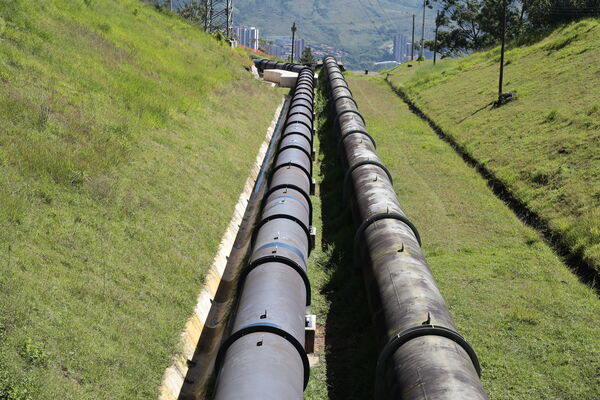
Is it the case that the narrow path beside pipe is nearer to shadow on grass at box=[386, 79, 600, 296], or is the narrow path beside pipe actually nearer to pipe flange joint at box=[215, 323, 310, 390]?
pipe flange joint at box=[215, 323, 310, 390]

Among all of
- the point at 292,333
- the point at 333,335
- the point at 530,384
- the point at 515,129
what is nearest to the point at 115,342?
the point at 292,333

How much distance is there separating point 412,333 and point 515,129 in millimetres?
24531

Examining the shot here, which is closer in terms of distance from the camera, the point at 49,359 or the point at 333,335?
the point at 49,359

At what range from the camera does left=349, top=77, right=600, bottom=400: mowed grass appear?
1260cm

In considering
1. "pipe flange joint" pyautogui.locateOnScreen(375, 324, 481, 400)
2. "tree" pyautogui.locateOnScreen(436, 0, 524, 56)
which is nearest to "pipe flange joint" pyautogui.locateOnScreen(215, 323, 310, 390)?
"pipe flange joint" pyautogui.locateOnScreen(375, 324, 481, 400)

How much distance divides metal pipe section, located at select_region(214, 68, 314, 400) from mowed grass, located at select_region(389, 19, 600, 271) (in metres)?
9.67

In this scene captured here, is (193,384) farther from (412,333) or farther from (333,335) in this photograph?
(412,333)

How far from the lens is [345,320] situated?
15406 mm

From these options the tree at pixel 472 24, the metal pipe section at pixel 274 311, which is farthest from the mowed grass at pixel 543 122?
the tree at pixel 472 24

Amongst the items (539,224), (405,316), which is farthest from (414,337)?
(539,224)

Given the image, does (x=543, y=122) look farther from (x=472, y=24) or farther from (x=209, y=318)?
(x=472, y=24)

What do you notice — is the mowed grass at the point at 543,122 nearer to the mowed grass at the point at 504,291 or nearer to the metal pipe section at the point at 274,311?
the mowed grass at the point at 504,291

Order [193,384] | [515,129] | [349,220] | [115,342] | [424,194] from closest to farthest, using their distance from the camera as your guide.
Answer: [115,342] → [193,384] → [349,220] → [424,194] → [515,129]

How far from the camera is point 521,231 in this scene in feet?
67.7
